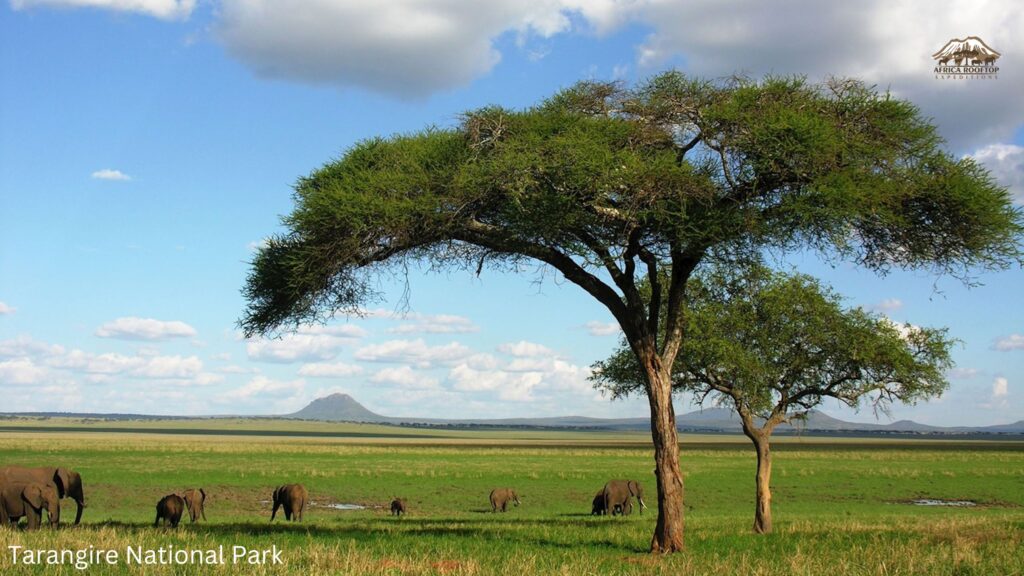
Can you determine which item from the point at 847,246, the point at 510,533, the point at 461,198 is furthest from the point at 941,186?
the point at 510,533

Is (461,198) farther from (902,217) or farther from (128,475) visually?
(128,475)

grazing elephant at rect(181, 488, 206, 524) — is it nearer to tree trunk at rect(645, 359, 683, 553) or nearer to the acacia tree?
the acacia tree

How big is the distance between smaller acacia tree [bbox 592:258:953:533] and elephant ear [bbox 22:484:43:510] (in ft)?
61.7

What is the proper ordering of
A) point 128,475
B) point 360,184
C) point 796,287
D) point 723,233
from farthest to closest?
point 128,475
point 796,287
point 360,184
point 723,233

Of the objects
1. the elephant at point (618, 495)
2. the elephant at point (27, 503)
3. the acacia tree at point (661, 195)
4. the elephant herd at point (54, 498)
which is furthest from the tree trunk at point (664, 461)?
the elephant at point (618, 495)

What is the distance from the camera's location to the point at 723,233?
19.0 meters

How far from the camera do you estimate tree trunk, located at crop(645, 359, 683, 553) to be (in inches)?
739

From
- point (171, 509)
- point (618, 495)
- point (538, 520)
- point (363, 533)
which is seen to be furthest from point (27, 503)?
point (618, 495)

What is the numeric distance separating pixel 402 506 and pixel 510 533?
48.7 feet

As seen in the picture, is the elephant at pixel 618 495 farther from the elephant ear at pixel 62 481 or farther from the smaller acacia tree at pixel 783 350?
the elephant ear at pixel 62 481

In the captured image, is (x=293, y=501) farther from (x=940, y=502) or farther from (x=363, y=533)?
(x=940, y=502)

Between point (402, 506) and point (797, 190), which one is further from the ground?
point (797, 190)

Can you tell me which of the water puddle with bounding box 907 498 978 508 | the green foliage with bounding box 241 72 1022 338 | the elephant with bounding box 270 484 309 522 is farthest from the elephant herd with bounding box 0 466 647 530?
the water puddle with bounding box 907 498 978 508

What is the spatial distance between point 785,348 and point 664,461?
11.5 meters
